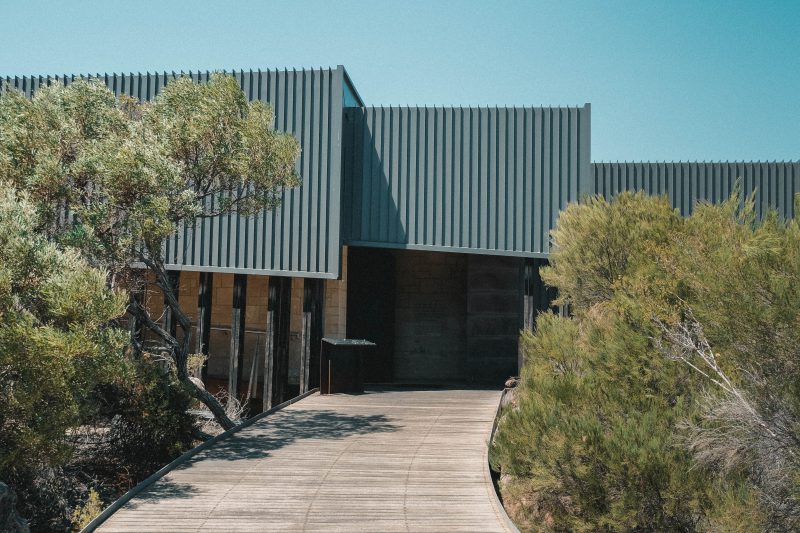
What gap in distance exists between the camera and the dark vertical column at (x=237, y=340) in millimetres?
17203

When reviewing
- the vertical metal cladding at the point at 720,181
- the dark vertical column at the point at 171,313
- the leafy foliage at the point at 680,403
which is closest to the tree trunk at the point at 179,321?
the dark vertical column at the point at 171,313

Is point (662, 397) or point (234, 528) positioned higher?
point (662, 397)

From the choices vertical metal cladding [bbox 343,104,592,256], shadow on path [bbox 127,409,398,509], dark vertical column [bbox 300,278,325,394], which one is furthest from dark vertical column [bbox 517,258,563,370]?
shadow on path [bbox 127,409,398,509]

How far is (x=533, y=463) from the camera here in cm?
913

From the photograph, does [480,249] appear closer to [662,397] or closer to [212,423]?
[212,423]

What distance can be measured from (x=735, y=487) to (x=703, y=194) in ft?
43.8

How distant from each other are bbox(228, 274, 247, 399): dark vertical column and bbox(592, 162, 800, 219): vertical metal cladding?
900cm

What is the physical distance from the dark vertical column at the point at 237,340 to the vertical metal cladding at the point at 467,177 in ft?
8.52

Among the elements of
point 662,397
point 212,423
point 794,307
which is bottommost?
point 212,423

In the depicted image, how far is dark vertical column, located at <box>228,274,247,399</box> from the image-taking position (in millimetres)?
17203

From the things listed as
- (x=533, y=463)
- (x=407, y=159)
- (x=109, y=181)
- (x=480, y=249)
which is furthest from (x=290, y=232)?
(x=533, y=463)

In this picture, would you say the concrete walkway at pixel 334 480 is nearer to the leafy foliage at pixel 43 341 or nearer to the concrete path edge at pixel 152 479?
the concrete path edge at pixel 152 479

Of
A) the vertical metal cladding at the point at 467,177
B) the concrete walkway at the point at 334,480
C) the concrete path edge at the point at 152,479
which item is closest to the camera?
the concrete path edge at the point at 152,479

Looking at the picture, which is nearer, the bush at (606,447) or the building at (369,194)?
the bush at (606,447)
